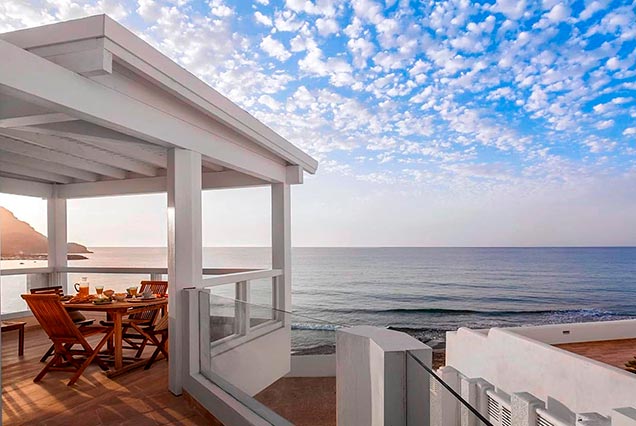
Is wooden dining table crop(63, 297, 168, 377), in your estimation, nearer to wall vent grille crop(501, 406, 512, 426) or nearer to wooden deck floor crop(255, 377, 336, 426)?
wooden deck floor crop(255, 377, 336, 426)

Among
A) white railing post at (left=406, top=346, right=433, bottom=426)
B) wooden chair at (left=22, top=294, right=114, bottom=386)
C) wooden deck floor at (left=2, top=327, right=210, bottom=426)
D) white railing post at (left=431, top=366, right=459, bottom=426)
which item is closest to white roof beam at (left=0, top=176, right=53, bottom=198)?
wooden deck floor at (left=2, top=327, right=210, bottom=426)

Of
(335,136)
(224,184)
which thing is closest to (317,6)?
(224,184)

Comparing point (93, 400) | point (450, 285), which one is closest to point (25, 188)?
point (93, 400)

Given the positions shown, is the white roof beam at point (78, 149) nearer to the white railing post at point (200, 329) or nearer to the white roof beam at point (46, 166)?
the white roof beam at point (46, 166)

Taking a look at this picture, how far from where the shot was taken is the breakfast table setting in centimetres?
487

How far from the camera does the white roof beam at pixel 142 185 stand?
22.3 feet

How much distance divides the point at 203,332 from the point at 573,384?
252 inches

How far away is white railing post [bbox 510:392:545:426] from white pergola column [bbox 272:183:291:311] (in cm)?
362

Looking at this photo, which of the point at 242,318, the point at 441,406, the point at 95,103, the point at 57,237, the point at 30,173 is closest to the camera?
the point at 441,406

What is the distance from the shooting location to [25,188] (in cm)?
731

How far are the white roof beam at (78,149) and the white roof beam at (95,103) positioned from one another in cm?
149

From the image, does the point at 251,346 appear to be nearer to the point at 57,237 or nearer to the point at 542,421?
the point at 542,421

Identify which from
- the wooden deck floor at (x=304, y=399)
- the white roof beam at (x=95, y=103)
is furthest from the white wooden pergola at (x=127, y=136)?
the wooden deck floor at (x=304, y=399)

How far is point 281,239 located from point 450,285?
2936 centimetres
